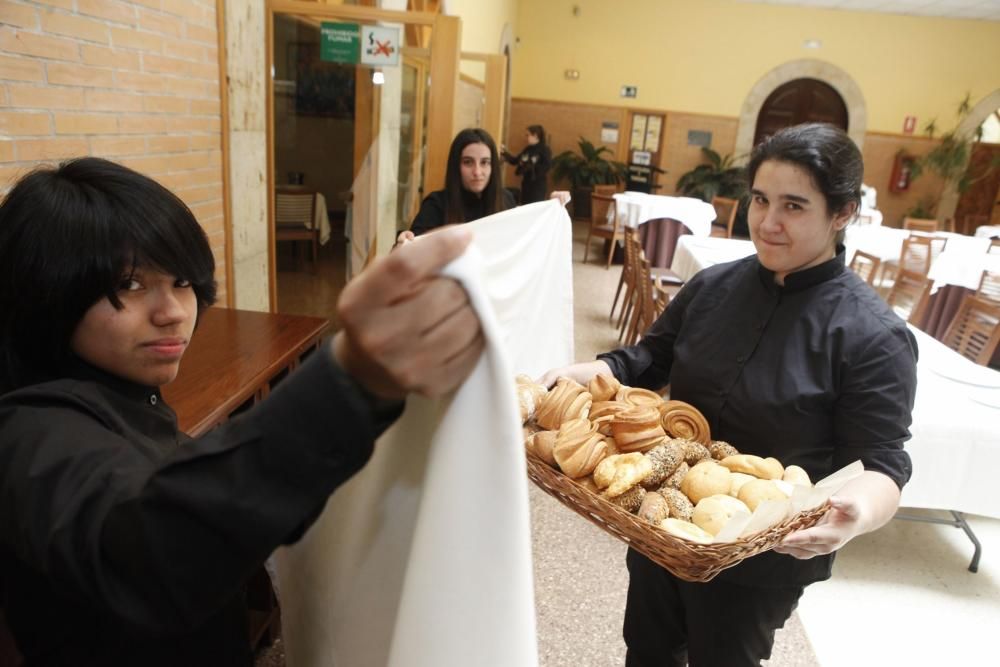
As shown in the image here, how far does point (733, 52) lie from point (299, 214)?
8804 mm

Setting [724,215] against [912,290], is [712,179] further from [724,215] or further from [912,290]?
[912,290]

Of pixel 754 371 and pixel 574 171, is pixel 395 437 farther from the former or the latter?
pixel 574 171

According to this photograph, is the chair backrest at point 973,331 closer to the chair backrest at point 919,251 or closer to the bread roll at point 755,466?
the chair backrest at point 919,251

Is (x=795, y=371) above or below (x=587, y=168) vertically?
below

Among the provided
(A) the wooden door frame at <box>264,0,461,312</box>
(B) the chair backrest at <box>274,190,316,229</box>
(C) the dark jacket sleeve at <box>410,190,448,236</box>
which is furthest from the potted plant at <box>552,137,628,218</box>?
(C) the dark jacket sleeve at <box>410,190,448,236</box>

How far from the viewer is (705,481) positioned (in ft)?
3.55

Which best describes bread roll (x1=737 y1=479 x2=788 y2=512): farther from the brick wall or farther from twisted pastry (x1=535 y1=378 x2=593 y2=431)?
the brick wall

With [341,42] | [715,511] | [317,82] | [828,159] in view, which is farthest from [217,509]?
[317,82]

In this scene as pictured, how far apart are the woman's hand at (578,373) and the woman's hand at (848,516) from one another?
0.54 m

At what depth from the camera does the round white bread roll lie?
982 mm

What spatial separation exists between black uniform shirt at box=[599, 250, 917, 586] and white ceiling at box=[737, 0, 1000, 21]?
37.6 ft

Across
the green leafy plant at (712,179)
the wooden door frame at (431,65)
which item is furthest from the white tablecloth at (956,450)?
the green leafy plant at (712,179)

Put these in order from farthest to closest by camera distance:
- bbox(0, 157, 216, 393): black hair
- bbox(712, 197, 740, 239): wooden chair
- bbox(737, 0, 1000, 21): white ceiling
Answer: bbox(737, 0, 1000, 21): white ceiling, bbox(712, 197, 740, 239): wooden chair, bbox(0, 157, 216, 393): black hair

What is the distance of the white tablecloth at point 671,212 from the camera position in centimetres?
692
